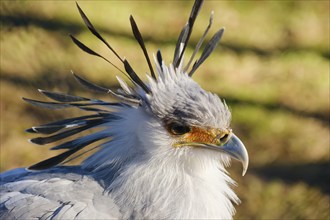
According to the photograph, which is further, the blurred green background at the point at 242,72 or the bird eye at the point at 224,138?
the blurred green background at the point at 242,72

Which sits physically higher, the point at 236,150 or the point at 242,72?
the point at 236,150

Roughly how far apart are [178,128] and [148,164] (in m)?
0.19

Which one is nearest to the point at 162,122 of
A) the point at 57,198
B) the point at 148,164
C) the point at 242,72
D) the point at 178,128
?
the point at 178,128

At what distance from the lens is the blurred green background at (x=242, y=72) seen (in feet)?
15.1

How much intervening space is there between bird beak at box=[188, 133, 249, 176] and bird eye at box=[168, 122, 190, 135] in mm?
67

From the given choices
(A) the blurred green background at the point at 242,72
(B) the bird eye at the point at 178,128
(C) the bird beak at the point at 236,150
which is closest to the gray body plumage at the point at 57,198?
(B) the bird eye at the point at 178,128

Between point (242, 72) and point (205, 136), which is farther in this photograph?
point (242, 72)

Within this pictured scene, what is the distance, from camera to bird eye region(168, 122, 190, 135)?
271 cm

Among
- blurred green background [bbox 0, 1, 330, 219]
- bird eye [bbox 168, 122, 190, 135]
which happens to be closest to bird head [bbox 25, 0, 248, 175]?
bird eye [bbox 168, 122, 190, 135]

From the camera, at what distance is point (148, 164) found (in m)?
2.76

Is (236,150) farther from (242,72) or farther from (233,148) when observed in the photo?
(242,72)

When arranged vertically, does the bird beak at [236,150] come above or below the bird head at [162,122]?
below

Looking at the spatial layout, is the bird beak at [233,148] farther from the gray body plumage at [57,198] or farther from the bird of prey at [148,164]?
the gray body plumage at [57,198]

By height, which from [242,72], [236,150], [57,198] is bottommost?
[242,72]
